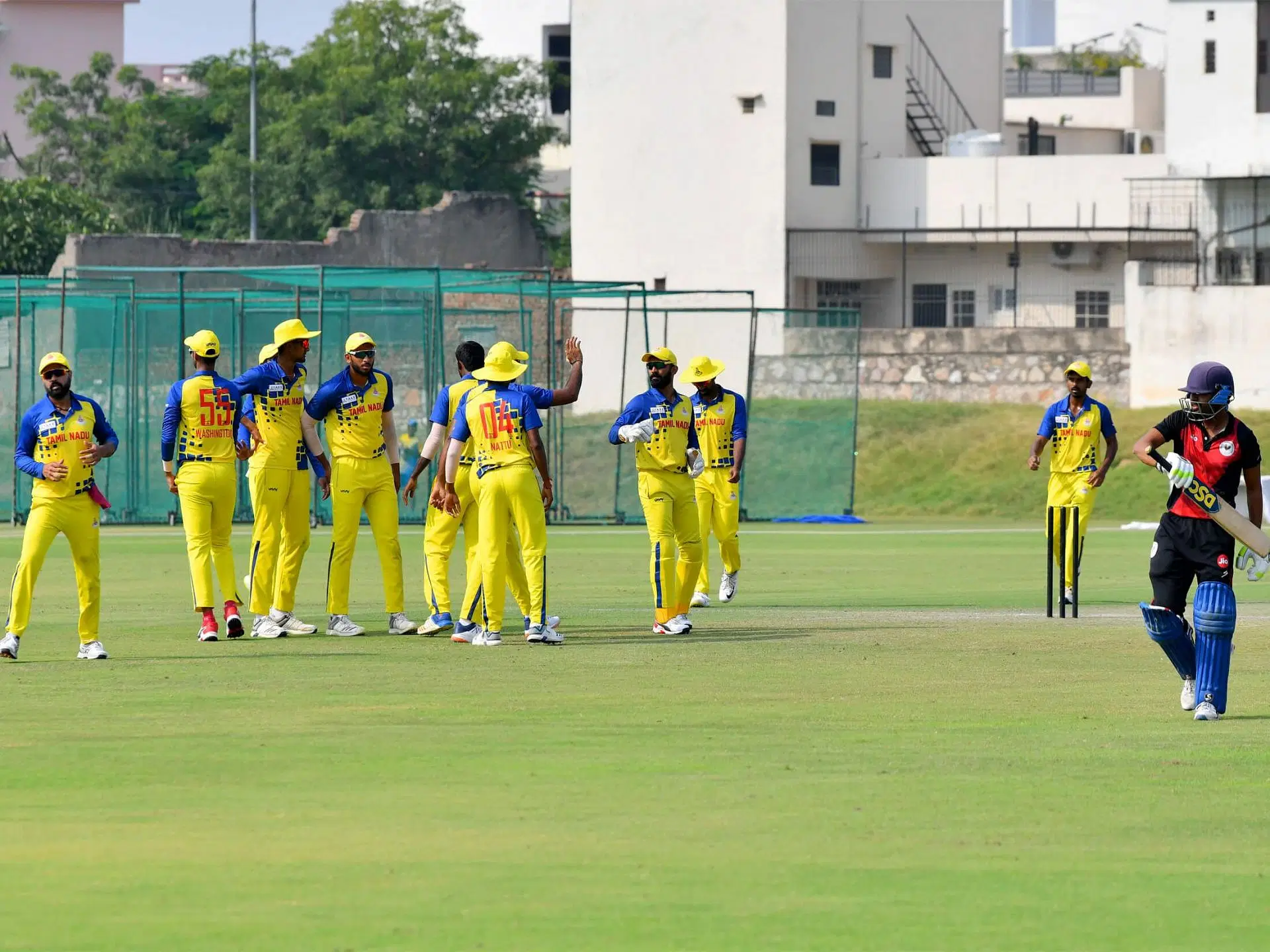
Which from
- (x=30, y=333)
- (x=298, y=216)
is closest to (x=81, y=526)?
(x=30, y=333)

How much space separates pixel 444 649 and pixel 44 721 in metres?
3.95

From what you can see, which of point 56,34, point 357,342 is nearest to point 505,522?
point 357,342

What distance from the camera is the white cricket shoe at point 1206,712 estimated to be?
36.9 feet

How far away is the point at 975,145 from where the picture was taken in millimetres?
55969

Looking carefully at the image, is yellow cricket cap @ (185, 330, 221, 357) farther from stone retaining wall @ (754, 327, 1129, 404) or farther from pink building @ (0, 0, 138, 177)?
pink building @ (0, 0, 138, 177)

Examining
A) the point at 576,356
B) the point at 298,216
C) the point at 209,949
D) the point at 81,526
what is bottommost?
the point at 209,949

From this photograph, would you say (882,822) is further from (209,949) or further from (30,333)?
(30,333)

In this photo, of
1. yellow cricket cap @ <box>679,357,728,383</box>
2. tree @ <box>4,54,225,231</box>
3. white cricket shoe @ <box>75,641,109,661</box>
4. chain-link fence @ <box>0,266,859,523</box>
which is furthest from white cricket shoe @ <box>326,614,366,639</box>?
tree @ <box>4,54,225,231</box>

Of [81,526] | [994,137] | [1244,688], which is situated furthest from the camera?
[994,137]

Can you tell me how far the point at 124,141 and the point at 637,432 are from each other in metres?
65.6

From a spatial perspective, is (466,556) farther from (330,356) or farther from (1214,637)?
(330,356)

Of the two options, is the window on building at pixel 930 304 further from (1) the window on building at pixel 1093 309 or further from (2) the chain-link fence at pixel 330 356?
(2) the chain-link fence at pixel 330 356

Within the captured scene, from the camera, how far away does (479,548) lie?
48.3 feet

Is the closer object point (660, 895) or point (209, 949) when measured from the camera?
point (209, 949)
